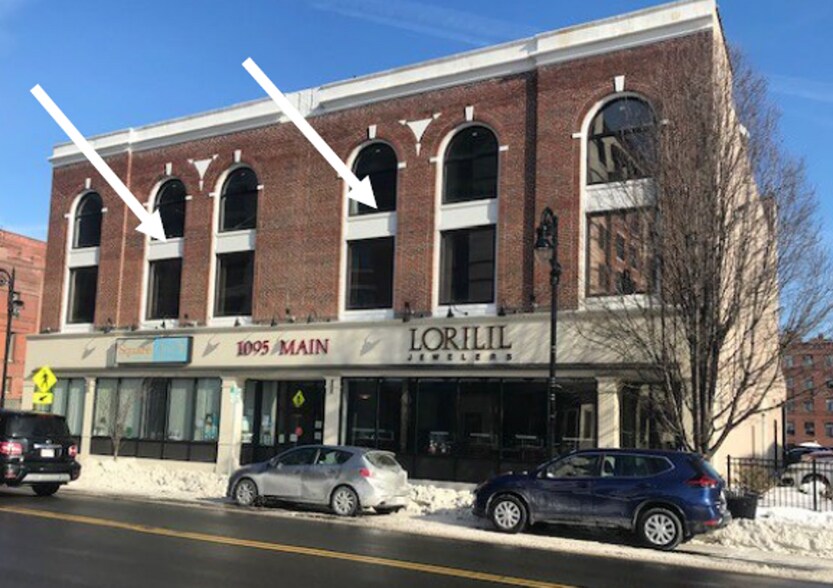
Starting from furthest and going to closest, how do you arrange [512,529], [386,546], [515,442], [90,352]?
1. [90,352]
2. [515,442]
3. [512,529]
4. [386,546]

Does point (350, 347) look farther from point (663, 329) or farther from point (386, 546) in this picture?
point (386, 546)

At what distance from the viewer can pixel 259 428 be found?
25766 millimetres

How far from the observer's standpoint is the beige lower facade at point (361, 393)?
66.3 feet

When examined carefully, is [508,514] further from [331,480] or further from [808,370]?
[808,370]

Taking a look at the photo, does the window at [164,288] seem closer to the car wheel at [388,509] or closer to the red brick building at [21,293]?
the car wheel at [388,509]

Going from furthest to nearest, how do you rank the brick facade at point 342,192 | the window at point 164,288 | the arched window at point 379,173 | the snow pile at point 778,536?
the window at point 164,288 < the arched window at point 379,173 < the brick facade at point 342,192 < the snow pile at point 778,536

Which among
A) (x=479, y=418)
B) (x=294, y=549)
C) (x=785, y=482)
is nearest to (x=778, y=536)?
(x=294, y=549)

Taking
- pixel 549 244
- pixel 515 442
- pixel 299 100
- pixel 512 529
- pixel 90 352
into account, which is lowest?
pixel 512 529

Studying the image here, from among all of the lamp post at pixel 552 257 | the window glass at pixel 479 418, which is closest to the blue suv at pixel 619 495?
the lamp post at pixel 552 257

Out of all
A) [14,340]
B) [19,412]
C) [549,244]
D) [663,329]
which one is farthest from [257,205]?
[14,340]

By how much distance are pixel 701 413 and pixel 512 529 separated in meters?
4.87

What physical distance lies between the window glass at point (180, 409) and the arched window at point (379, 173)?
830cm

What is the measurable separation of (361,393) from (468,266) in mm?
4833

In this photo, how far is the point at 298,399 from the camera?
25.3 metres
